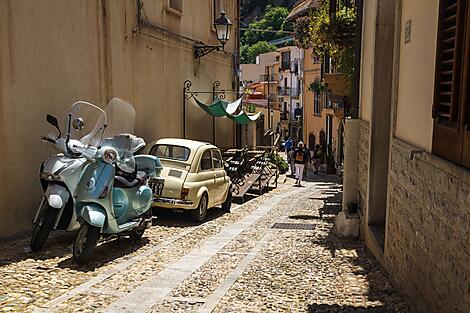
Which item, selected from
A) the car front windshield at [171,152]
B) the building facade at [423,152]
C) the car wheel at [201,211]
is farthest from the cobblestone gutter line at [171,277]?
the building facade at [423,152]

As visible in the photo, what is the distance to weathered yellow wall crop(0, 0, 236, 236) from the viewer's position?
777 centimetres

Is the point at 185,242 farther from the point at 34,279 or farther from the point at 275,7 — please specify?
the point at 275,7

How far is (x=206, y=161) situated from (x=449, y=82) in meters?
7.40

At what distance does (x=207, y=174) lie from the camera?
11.0 meters

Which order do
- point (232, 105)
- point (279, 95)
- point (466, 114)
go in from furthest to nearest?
point (279, 95) → point (232, 105) → point (466, 114)

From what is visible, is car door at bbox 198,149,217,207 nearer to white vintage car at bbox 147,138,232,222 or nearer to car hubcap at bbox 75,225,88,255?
white vintage car at bbox 147,138,232,222

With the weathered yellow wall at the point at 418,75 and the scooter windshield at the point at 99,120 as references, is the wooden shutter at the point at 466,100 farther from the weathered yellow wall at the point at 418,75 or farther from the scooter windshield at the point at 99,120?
the scooter windshield at the point at 99,120

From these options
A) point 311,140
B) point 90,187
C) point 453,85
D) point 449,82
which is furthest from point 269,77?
point 453,85

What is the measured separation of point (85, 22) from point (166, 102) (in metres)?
4.73

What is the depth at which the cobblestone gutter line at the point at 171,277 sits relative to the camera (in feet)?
16.8

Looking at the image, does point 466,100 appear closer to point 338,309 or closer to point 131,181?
point 338,309

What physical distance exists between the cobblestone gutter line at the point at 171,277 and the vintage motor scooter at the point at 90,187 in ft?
3.34

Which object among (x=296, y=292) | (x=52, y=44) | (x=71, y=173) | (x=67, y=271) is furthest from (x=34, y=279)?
(x=52, y=44)

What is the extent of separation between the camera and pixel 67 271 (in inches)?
244
